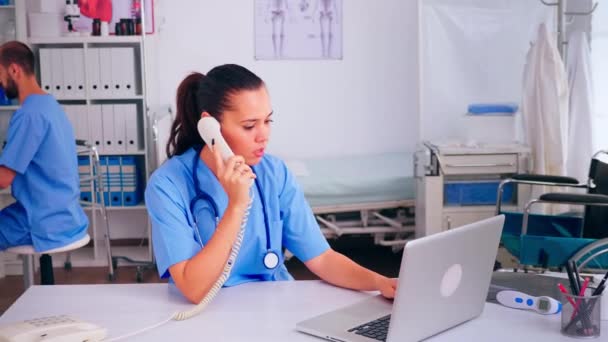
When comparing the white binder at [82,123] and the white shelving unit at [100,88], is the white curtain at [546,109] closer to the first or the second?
the white shelving unit at [100,88]

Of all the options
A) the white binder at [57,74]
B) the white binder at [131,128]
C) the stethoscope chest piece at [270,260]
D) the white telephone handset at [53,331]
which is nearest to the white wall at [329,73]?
the white binder at [131,128]

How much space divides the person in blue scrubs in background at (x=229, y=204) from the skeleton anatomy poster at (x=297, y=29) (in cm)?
336

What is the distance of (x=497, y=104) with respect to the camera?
4.42 metres

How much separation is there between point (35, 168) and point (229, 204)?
1.77 meters

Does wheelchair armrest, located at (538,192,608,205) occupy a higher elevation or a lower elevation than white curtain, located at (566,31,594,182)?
lower

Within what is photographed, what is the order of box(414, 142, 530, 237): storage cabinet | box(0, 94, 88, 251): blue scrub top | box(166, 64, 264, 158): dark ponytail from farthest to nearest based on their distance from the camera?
box(414, 142, 530, 237): storage cabinet
box(0, 94, 88, 251): blue scrub top
box(166, 64, 264, 158): dark ponytail

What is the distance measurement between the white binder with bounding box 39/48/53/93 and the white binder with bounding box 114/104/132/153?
428 mm

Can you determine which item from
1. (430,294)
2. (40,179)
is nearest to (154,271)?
(40,179)

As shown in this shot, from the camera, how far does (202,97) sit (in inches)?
76.4

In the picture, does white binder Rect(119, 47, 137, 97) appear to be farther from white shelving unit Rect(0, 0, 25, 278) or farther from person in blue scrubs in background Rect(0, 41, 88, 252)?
person in blue scrubs in background Rect(0, 41, 88, 252)

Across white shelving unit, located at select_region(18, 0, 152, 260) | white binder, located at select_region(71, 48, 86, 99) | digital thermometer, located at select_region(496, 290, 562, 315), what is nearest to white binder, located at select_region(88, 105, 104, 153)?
white shelving unit, located at select_region(18, 0, 152, 260)

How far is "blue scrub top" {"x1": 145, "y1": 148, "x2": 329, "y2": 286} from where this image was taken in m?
1.81

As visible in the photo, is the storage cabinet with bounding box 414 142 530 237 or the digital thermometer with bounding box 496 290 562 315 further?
the storage cabinet with bounding box 414 142 530 237

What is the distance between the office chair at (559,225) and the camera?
3049mm
